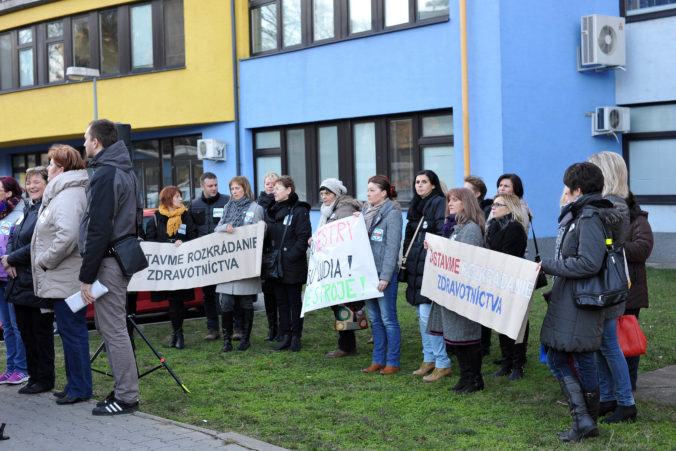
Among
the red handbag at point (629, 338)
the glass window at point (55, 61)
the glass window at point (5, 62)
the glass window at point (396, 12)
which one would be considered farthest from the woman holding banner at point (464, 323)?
the glass window at point (5, 62)

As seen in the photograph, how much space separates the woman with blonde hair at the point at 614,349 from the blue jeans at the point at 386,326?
2364 millimetres

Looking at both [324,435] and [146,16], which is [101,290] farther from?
[146,16]

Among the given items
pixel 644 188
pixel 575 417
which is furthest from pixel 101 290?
pixel 644 188

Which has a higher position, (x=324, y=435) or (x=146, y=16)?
(x=146, y=16)

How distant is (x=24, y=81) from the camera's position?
2505cm

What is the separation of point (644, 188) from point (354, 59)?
257 inches

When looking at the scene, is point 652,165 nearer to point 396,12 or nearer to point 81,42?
point 396,12

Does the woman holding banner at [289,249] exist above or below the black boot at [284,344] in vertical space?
above

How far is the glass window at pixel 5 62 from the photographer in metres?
25.5

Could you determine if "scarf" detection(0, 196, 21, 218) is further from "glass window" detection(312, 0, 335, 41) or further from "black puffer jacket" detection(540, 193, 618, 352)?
"glass window" detection(312, 0, 335, 41)

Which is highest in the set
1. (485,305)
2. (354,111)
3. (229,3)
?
(229,3)

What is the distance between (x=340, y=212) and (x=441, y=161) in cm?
796

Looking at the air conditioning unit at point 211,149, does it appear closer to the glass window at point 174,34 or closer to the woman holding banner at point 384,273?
the glass window at point 174,34

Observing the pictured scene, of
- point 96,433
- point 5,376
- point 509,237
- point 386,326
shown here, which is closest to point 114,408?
point 96,433
